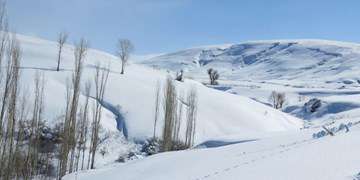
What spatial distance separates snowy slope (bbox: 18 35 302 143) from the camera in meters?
47.2

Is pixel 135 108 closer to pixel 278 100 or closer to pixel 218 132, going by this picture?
pixel 218 132

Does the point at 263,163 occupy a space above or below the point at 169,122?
above

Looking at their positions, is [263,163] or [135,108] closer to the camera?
[263,163]

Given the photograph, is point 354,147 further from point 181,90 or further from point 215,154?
point 181,90

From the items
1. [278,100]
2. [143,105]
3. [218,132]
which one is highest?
[278,100]

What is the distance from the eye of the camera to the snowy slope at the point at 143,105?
4719cm

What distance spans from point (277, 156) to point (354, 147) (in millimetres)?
2221

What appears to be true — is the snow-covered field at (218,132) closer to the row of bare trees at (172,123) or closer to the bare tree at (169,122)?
the row of bare trees at (172,123)

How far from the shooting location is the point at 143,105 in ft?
168

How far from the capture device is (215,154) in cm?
1872

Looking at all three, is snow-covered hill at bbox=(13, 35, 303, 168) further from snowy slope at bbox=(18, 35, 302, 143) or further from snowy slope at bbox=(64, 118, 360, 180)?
snowy slope at bbox=(64, 118, 360, 180)

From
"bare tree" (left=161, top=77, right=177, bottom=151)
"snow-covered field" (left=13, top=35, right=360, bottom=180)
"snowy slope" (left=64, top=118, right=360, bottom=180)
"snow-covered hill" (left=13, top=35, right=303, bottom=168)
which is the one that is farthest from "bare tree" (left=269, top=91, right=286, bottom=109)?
"snowy slope" (left=64, top=118, right=360, bottom=180)

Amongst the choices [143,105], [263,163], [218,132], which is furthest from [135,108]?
[263,163]

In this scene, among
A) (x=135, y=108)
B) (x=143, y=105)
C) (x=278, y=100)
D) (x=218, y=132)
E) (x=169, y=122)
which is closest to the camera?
(x=169, y=122)
